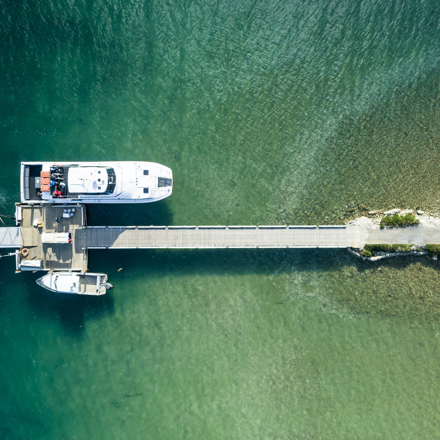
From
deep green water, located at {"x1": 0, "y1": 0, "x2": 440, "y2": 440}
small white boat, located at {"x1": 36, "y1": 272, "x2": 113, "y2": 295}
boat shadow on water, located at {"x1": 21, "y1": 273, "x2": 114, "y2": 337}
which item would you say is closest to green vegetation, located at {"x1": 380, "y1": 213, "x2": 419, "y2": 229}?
deep green water, located at {"x1": 0, "y1": 0, "x2": 440, "y2": 440}

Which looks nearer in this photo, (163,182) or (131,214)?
(163,182)

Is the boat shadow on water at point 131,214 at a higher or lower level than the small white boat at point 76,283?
higher

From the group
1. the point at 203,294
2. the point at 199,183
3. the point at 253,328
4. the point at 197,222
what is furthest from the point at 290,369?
the point at 199,183

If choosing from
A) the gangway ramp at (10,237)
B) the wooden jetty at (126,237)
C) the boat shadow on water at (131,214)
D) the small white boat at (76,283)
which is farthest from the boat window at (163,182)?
the gangway ramp at (10,237)

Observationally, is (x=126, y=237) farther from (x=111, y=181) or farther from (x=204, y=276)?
(x=204, y=276)

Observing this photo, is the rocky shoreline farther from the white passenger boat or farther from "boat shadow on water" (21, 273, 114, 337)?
"boat shadow on water" (21, 273, 114, 337)

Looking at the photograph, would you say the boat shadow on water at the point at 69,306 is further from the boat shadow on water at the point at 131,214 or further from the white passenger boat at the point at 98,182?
the white passenger boat at the point at 98,182

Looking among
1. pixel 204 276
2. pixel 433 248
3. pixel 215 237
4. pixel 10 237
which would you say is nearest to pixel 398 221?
pixel 433 248

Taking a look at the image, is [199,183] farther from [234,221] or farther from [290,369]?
[290,369]
